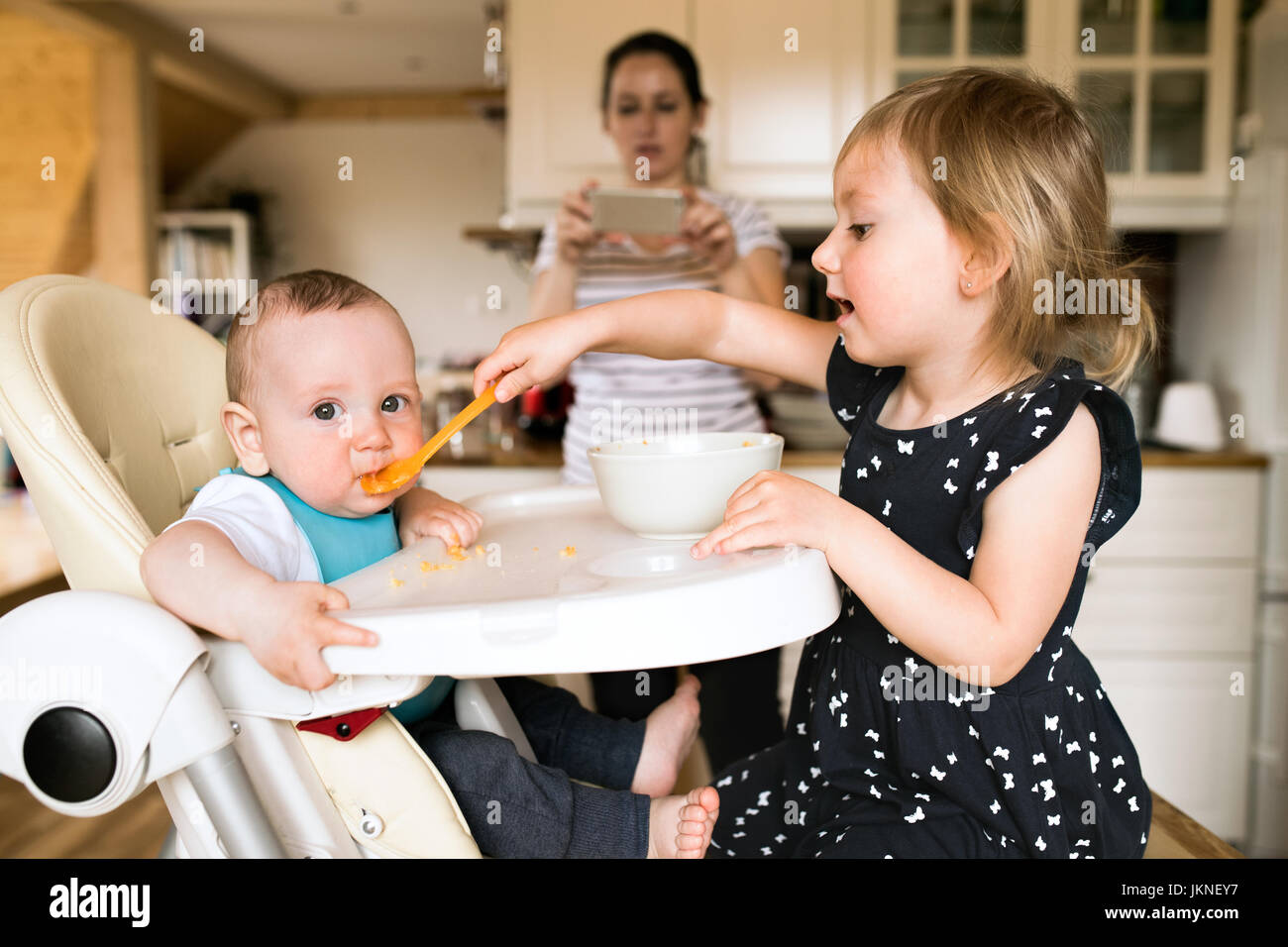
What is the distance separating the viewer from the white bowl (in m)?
0.68

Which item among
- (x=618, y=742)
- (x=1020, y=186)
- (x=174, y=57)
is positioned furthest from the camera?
(x=174, y=57)

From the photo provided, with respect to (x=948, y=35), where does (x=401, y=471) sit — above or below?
below

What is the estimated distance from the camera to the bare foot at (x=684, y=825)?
0.69 meters

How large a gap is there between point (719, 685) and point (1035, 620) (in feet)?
2.42

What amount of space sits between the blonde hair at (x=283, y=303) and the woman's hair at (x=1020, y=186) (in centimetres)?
40

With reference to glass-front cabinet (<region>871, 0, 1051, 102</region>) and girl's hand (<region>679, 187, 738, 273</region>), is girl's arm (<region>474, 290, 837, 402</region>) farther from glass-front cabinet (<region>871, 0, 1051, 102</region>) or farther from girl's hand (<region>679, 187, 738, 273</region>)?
glass-front cabinet (<region>871, 0, 1051, 102</region>)

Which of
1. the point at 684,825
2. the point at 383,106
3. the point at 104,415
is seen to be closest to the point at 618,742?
the point at 684,825

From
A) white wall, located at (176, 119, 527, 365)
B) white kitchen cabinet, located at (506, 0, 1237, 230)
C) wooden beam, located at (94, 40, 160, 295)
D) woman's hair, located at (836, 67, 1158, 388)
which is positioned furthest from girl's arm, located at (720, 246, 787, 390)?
white wall, located at (176, 119, 527, 365)

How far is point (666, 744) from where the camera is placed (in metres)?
0.83

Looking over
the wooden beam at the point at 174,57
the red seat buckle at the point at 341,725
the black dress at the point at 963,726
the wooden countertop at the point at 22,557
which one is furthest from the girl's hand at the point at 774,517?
the wooden beam at the point at 174,57

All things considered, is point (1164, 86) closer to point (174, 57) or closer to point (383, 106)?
point (174, 57)

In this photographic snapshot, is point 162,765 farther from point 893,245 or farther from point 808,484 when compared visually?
point 893,245

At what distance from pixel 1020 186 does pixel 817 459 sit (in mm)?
1293
